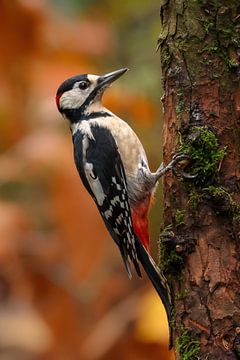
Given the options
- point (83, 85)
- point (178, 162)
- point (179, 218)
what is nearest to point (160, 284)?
point (179, 218)

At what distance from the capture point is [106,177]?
5.21 m

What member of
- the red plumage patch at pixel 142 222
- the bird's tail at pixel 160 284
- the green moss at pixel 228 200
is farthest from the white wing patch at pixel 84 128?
the green moss at pixel 228 200

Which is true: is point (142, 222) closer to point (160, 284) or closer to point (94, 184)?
point (94, 184)

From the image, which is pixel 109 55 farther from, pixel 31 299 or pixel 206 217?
pixel 206 217

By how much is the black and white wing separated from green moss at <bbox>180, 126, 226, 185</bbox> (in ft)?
3.10

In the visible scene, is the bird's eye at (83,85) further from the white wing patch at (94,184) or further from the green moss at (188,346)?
the green moss at (188,346)

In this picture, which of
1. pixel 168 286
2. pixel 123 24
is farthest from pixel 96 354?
pixel 123 24

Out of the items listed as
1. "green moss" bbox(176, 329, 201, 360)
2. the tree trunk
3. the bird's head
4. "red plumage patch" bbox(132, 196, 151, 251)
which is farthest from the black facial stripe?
"green moss" bbox(176, 329, 201, 360)

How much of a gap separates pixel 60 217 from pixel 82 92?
99cm

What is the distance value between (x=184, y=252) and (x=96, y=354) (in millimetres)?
1637

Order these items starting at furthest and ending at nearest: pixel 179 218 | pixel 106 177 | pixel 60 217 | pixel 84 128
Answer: pixel 84 128 → pixel 106 177 → pixel 60 217 → pixel 179 218

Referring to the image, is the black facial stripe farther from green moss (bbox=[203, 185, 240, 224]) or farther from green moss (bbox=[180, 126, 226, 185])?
green moss (bbox=[203, 185, 240, 224])

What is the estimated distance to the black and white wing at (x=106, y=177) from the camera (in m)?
5.06

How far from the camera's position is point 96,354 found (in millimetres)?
5449
